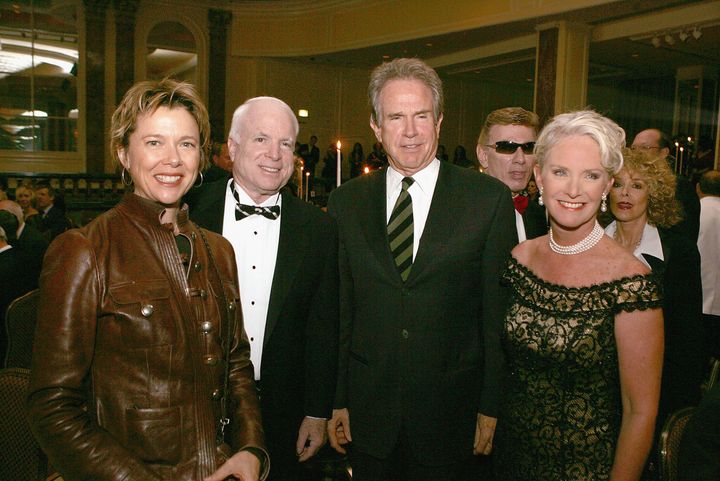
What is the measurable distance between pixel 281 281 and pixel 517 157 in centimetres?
138

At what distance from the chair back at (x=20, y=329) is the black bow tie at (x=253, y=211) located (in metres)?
0.93

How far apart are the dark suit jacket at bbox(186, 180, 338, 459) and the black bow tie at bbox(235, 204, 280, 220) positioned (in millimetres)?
50

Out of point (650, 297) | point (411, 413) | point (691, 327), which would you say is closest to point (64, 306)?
point (411, 413)

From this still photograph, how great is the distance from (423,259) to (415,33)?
429 inches

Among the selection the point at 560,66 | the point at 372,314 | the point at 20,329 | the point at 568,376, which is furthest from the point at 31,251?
the point at 560,66

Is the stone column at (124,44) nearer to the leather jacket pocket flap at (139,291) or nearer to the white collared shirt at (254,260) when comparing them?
the white collared shirt at (254,260)

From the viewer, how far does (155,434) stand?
4.80 feet

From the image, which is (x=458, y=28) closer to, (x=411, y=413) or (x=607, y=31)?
(x=607, y=31)

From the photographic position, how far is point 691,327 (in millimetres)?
2412

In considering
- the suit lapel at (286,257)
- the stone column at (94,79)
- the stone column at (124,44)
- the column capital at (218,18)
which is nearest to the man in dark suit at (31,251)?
the suit lapel at (286,257)

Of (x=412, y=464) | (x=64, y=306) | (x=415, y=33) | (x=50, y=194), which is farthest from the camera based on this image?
(x=415, y=33)

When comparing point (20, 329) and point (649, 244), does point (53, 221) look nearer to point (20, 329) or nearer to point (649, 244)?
point (20, 329)

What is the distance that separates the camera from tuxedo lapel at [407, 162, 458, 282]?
2.10 meters

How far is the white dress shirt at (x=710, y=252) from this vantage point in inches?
164
